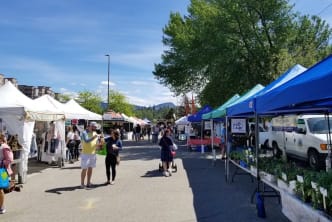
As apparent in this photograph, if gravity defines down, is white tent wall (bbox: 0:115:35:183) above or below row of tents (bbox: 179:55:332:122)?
below

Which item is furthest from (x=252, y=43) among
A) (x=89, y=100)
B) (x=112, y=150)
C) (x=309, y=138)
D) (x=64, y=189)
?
(x=89, y=100)

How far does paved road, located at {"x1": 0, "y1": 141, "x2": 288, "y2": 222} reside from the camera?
6.70m

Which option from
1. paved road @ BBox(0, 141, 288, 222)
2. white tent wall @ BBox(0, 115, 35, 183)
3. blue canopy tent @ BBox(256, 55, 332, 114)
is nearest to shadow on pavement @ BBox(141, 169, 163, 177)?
paved road @ BBox(0, 141, 288, 222)

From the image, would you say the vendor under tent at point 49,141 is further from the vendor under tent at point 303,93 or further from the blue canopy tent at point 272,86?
the vendor under tent at point 303,93

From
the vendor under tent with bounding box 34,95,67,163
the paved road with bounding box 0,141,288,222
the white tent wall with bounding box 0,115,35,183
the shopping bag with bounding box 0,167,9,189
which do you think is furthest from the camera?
the vendor under tent with bounding box 34,95,67,163

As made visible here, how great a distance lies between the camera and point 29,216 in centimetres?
680

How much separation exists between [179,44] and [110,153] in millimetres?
20997

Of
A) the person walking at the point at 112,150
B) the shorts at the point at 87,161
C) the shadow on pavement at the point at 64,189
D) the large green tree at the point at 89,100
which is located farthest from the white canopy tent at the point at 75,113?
the large green tree at the point at 89,100

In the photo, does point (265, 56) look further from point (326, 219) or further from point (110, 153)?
point (326, 219)

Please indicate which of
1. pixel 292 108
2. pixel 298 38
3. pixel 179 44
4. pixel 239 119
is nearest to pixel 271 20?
pixel 298 38

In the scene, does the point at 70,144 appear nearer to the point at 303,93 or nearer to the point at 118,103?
the point at 303,93

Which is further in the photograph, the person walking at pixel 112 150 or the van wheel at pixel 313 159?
the van wheel at pixel 313 159

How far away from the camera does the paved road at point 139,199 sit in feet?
22.0

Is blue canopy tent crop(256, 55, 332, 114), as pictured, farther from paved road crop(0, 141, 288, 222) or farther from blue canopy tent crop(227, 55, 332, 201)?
paved road crop(0, 141, 288, 222)
